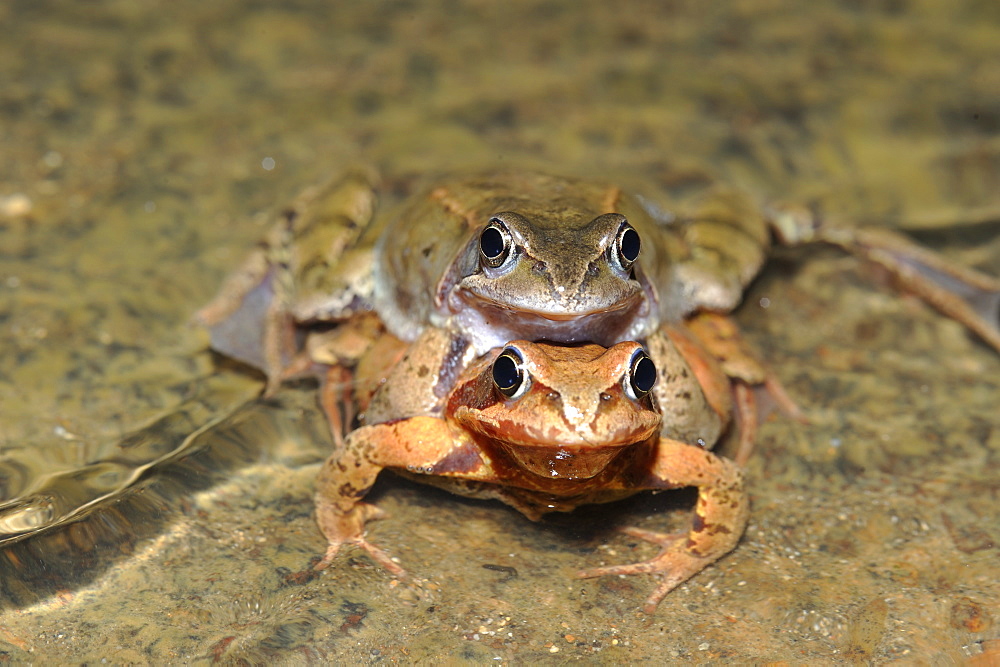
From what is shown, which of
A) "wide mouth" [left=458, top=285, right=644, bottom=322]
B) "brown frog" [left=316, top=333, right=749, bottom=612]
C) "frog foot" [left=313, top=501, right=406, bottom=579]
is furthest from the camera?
"frog foot" [left=313, top=501, right=406, bottom=579]

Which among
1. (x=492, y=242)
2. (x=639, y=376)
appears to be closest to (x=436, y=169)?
(x=492, y=242)

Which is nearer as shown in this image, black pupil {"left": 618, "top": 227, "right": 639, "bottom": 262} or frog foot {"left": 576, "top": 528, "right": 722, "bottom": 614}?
frog foot {"left": 576, "top": 528, "right": 722, "bottom": 614}

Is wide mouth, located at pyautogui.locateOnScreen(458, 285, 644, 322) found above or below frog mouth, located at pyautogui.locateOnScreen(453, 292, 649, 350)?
above

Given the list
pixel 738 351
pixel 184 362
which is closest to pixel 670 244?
pixel 738 351

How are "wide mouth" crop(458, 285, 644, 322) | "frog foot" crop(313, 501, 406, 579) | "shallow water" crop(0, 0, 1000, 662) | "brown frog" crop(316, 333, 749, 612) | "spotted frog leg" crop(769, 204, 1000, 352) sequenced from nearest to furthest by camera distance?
"brown frog" crop(316, 333, 749, 612) < "shallow water" crop(0, 0, 1000, 662) < "wide mouth" crop(458, 285, 644, 322) < "frog foot" crop(313, 501, 406, 579) < "spotted frog leg" crop(769, 204, 1000, 352)

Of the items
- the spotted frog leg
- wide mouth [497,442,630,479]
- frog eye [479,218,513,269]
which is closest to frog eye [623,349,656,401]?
wide mouth [497,442,630,479]

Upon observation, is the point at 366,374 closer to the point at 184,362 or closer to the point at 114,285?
the point at 184,362

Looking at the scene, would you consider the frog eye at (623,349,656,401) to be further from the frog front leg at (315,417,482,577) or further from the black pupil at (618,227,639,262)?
the frog front leg at (315,417,482,577)
